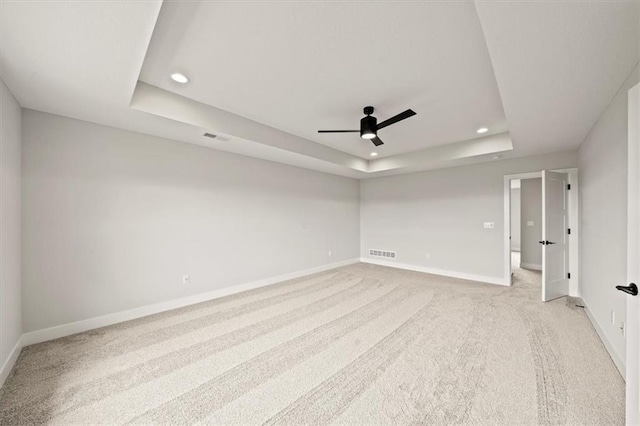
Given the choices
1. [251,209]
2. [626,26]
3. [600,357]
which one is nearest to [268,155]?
[251,209]

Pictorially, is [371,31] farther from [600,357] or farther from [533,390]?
[600,357]

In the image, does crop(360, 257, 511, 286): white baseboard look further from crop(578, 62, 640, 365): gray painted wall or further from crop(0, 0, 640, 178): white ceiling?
crop(0, 0, 640, 178): white ceiling

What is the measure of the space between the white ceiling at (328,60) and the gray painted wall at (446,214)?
1.77 metres

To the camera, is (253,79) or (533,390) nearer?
(533,390)

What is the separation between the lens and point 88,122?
286 cm

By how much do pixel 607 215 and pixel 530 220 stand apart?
468cm

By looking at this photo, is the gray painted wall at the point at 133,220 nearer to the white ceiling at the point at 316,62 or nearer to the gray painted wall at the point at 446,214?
the white ceiling at the point at 316,62

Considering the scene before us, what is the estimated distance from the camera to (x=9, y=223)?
2.16 meters

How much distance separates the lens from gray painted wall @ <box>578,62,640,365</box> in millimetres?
2080

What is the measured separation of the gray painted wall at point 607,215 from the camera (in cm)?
208

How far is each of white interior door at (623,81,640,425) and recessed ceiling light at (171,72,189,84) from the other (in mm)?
3375

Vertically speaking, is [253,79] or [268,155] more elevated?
[253,79]

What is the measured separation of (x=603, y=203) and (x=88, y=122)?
586 cm

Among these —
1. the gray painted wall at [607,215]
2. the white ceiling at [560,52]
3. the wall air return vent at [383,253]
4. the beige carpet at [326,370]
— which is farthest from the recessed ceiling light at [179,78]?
the wall air return vent at [383,253]
